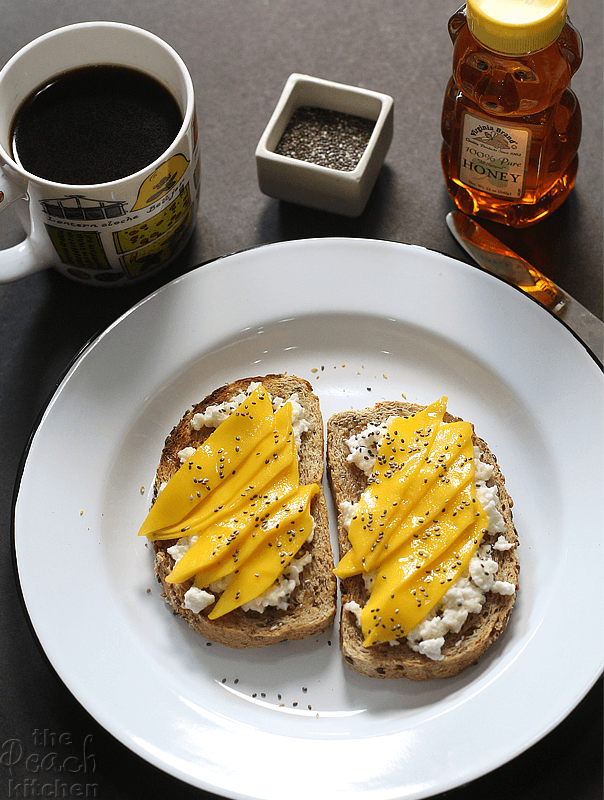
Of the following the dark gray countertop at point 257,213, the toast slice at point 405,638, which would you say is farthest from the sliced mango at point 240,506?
the dark gray countertop at point 257,213

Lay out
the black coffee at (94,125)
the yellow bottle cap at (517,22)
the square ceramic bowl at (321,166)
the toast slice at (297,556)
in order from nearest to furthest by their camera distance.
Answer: the yellow bottle cap at (517,22)
the toast slice at (297,556)
the black coffee at (94,125)
the square ceramic bowl at (321,166)

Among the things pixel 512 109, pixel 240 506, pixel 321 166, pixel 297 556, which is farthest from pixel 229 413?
pixel 512 109

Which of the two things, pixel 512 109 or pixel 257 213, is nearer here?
pixel 512 109

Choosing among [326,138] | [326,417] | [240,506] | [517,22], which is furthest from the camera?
[326,138]

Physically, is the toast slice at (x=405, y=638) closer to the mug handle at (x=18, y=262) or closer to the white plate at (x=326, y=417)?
the white plate at (x=326, y=417)

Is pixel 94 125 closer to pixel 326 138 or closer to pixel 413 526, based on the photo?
pixel 326 138

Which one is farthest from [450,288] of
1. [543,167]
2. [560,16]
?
[560,16]
